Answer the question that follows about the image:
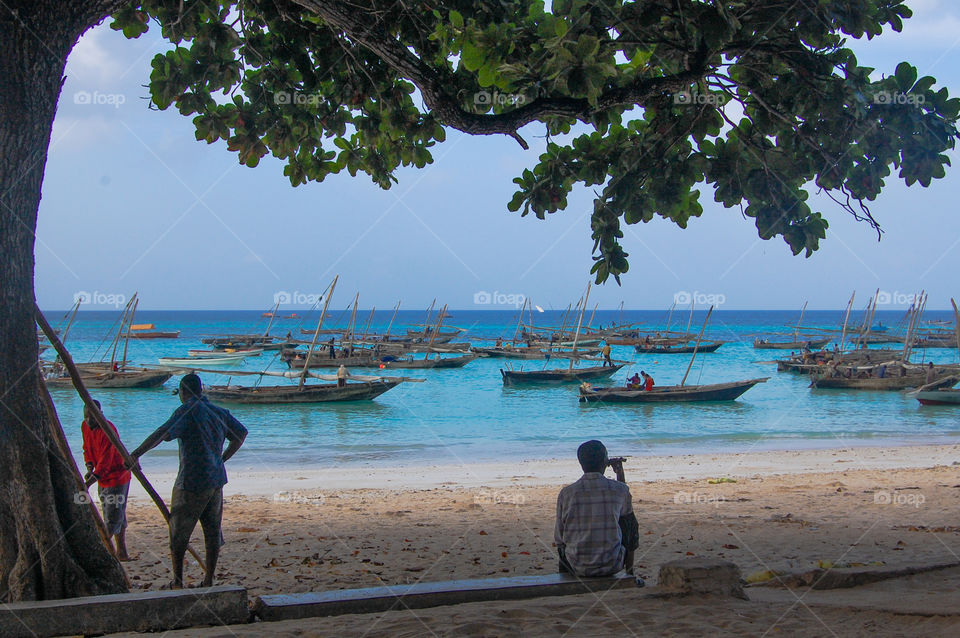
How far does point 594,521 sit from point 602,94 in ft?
9.20

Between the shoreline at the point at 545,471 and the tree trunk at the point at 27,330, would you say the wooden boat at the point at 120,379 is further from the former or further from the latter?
Result: the tree trunk at the point at 27,330

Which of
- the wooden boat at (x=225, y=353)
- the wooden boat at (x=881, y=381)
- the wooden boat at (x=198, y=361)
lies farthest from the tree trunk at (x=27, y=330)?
the wooden boat at (x=225, y=353)

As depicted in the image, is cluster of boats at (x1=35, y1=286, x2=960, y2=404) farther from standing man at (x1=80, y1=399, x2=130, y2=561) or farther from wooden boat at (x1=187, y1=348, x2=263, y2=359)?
standing man at (x1=80, y1=399, x2=130, y2=561)

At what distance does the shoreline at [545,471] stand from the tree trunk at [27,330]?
8004 millimetres

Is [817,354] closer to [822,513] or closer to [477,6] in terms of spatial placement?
[822,513]

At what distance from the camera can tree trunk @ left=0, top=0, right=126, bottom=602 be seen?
4090 mm

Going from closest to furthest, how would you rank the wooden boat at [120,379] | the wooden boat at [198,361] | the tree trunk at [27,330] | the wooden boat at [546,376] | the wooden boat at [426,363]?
the tree trunk at [27,330] < the wooden boat at [120,379] < the wooden boat at [546,376] < the wooden boat at [198,361] < the wooden boat at [426,363]

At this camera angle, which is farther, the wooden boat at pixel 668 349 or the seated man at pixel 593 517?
the wooden boat at pixel 668 349

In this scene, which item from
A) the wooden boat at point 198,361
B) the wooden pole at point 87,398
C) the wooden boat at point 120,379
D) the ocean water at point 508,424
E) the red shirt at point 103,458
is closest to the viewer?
the wooden pole at point 87,398

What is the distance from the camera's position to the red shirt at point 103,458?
6117 mm

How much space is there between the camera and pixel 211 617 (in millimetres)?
4051

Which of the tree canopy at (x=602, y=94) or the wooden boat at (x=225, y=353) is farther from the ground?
the tree canopy at (x=602, y=94)

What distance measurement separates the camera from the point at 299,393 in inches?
1104

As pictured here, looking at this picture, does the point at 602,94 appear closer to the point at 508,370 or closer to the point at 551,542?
the point at 551,542
